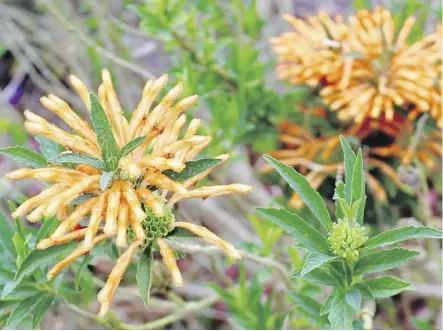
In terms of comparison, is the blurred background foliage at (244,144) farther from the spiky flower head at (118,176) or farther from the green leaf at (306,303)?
the spiky flower head at (118,176)

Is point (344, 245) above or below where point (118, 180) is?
below

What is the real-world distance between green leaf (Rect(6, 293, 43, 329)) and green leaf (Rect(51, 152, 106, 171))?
36 centimetres

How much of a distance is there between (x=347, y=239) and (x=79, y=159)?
1.48ft

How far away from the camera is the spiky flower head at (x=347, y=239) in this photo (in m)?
1.05

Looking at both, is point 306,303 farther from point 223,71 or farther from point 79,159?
point 223,71

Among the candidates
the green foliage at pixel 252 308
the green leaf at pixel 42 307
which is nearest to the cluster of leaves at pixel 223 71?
the green foliage at pixel 252 308


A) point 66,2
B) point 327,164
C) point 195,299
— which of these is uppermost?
point 66,2

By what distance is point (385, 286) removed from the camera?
1057mm

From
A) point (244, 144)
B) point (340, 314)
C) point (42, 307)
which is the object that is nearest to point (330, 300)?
point (340, 314)

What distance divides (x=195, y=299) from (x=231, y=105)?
0.74m

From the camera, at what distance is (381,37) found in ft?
5.29

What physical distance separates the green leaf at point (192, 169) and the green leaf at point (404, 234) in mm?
296

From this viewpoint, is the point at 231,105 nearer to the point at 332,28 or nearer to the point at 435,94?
the point at 332,28

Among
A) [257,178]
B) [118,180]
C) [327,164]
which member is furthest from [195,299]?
[118,180]
